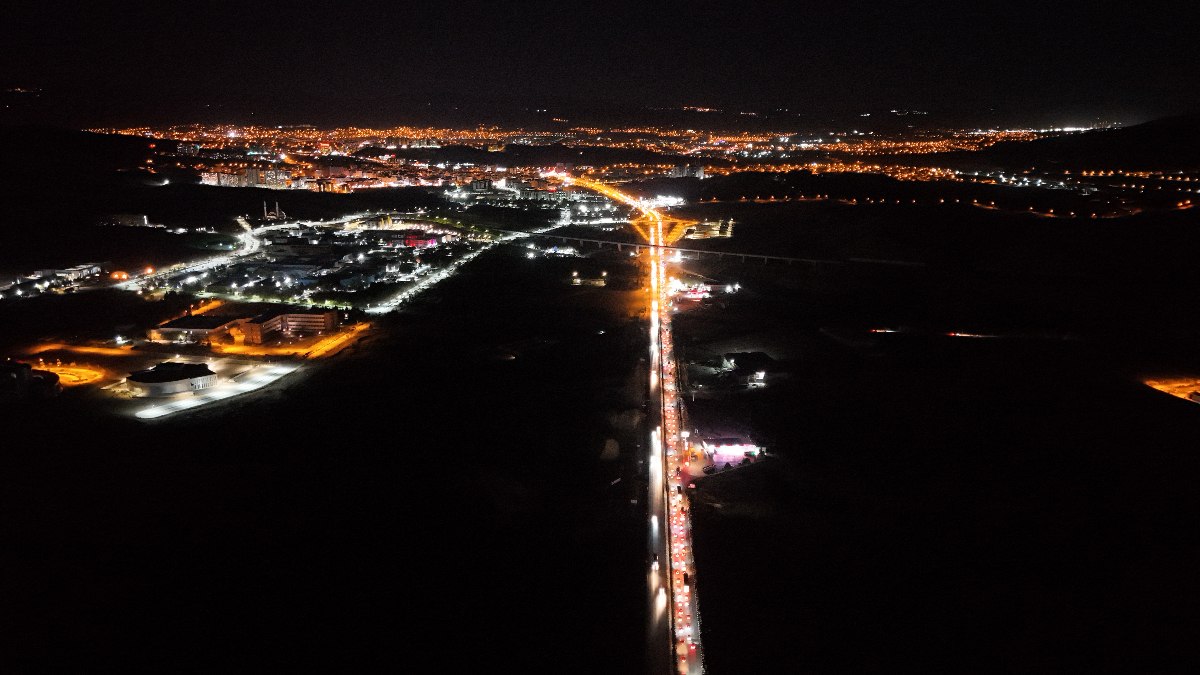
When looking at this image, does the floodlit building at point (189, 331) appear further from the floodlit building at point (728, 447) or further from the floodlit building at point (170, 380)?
the floodlit building at point (728, 447)

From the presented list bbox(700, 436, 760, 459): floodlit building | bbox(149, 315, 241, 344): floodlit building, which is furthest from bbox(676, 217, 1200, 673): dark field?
bbox(149, 315, 241, 344): floodlit building

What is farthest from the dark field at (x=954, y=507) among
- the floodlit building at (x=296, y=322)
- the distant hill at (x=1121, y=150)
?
the distant hill at (x=1121, y=150)

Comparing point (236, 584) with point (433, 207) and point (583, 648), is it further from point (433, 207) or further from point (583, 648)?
point (433, 207)

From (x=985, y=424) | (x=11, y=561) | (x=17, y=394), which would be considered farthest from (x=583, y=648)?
(x=17, y=394)

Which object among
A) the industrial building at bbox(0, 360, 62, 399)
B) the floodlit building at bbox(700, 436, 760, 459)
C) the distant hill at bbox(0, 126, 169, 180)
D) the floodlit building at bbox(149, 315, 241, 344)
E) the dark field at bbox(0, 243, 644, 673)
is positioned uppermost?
the distant hill at bbox(0, 126, 169, 180)

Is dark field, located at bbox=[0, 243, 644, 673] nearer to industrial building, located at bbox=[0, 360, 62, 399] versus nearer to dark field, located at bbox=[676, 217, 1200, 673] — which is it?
industrial building, located at bbox=[0, 360, 62, 399]

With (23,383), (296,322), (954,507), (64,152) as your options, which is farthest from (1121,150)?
(64,152)
